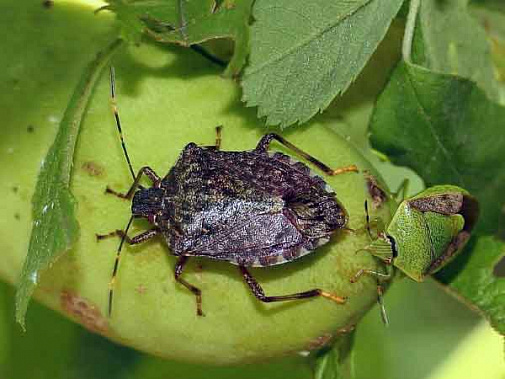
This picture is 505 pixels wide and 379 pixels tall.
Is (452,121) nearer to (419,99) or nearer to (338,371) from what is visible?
(419,99)

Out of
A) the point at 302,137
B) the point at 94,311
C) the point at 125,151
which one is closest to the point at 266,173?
the point at 302,137

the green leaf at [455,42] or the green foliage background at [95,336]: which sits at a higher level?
the green leaf at [455,42]

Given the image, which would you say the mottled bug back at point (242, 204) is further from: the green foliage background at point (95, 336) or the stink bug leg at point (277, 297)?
the green foliage background at point (95, 336)

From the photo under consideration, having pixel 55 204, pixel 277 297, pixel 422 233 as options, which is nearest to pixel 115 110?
pixel 55 204

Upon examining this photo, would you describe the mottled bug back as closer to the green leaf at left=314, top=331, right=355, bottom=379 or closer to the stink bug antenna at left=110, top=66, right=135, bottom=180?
the stink bug antenna at left=110, top=66, right=135, bottom=180

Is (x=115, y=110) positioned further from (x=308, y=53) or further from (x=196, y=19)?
(x=308, y=53)

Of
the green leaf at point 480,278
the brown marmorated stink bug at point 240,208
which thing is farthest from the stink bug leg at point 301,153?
the green leaf at point 480,278
